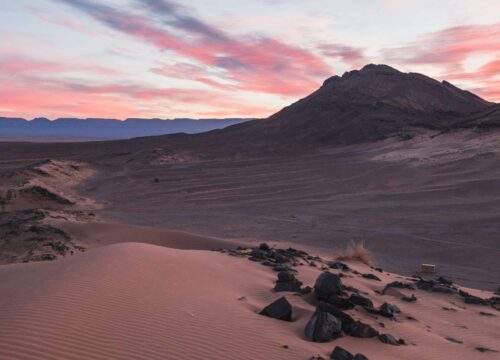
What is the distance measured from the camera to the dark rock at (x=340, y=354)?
522 cm

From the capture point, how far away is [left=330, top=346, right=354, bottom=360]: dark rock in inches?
206

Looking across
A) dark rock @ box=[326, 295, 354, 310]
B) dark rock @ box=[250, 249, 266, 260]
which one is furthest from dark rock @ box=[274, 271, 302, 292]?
dark rock @ box=[250, 249, 266, 260]

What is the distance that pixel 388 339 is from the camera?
6211 mm

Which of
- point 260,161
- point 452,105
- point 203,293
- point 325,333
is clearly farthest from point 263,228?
point 452,105

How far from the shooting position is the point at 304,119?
69.8 metres

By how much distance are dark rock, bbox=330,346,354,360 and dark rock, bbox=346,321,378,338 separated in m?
0.87

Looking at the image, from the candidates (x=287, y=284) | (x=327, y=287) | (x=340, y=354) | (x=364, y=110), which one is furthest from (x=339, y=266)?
(x=364, y=110)

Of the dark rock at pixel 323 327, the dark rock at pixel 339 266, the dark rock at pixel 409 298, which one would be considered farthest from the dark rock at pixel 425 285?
the dark rock at pixel 323 327

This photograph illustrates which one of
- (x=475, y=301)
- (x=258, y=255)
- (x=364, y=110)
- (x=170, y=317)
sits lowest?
(x=475, y=301)

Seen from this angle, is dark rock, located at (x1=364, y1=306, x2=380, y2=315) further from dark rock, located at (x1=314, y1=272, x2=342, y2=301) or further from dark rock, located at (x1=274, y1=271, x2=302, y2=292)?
dark rock, located at (x1=274, y1=271, x2=302, y2=292)

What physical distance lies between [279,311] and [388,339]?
138cm

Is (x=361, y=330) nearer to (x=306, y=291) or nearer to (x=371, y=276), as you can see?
(x=306, y=291)

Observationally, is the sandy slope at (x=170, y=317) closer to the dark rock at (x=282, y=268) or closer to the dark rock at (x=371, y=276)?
the dark rock at (x=282, y=268)

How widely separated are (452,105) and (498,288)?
2651 inches
